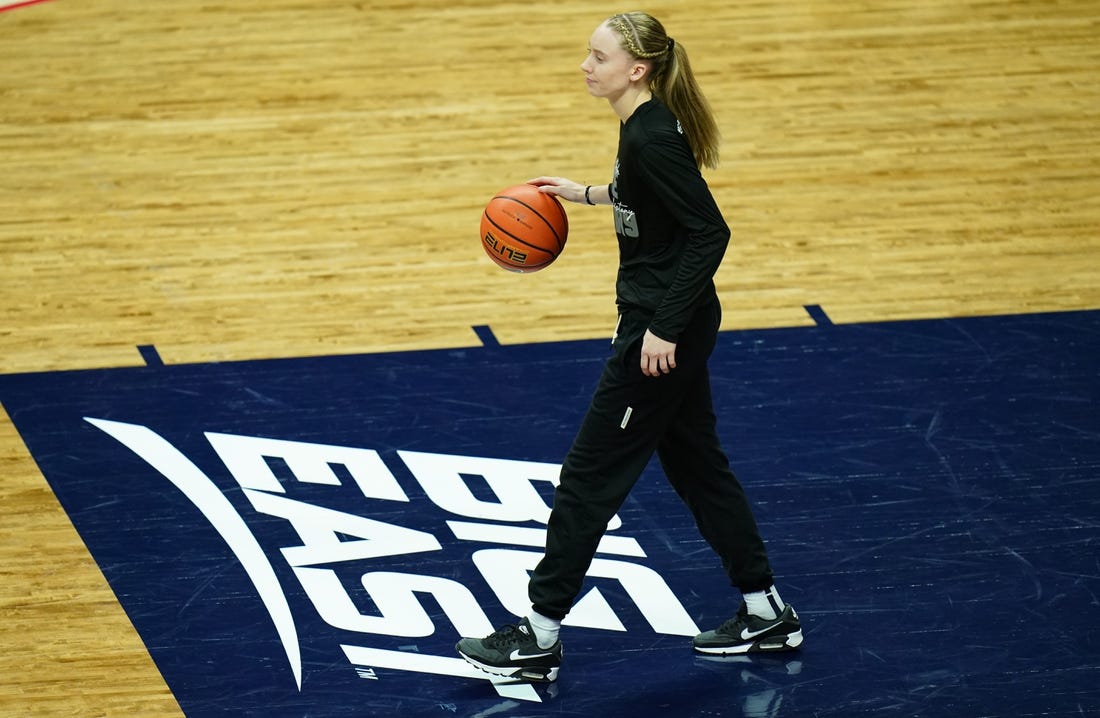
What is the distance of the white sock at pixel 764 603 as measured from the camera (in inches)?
172

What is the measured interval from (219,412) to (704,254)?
7.49 feet

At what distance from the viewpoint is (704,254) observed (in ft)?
12.9

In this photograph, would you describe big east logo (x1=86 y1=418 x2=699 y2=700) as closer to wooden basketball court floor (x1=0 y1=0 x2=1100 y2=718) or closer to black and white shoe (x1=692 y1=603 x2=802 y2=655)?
wooden basketball court floor (x1=0 y1=0 x2=1100 y2=718)

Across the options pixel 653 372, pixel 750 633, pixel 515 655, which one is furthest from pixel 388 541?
pixel 653 372

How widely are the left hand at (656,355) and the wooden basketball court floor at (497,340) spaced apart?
87 centimetres

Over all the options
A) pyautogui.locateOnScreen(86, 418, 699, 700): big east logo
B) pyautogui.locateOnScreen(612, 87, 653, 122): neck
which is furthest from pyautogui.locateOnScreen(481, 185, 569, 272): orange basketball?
pyautogui.locateOnScreen(86, 418, 699, 700): big east logo

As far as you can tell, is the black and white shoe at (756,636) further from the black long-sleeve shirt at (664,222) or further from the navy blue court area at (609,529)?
the black long-sleeve shirt at (664,222)

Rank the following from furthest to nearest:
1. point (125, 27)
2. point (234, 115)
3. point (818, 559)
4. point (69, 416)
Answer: point (125, 27) → point (234, 115) → point (69, 416) → point (818, 559)

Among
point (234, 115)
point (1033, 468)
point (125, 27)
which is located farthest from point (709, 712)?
point (125, 27)

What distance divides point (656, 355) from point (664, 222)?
0.33 m

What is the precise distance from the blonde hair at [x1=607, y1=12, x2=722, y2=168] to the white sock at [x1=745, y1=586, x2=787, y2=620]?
1180 millimetres

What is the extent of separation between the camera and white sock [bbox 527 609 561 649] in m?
4.25

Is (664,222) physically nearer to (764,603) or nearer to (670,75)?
(670,75)

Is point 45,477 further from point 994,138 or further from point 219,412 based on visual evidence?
point 994,138
